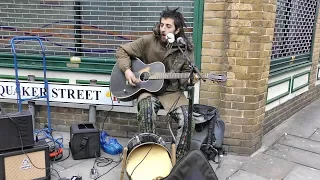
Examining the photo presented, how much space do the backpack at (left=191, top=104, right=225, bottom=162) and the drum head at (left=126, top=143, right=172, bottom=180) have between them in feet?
2.45

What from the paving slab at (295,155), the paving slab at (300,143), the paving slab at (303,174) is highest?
the paving slab at (300,143)

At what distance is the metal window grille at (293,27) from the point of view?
4.57 metres

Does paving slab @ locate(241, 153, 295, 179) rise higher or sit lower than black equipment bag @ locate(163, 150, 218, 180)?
lower

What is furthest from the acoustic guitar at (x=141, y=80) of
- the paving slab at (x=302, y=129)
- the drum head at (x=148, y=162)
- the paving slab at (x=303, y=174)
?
the paving slab at (x=302, y=129)

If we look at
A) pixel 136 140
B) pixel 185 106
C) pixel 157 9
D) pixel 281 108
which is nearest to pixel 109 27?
pixel 157 9

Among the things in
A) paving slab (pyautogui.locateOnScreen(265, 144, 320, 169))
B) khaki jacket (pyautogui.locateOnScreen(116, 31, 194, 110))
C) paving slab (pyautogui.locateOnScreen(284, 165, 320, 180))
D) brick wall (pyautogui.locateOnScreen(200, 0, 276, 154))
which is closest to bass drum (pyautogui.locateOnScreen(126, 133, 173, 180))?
khaki jacket (pyautogui.locateOnScreen(116, 31, 194, 110))

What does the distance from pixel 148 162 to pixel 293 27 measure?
3.48 m

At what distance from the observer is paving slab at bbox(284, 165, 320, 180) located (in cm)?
341

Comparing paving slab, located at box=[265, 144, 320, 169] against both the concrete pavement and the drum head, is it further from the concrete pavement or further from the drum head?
the drum head

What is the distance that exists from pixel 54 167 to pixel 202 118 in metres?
1.72

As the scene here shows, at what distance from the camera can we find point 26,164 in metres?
3.01

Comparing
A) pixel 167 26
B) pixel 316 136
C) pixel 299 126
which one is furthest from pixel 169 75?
pixel 299 126

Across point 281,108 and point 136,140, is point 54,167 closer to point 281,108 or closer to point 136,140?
point 136,140

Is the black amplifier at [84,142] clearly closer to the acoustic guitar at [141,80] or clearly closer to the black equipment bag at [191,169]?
the acoustic guitar at [141,80]
